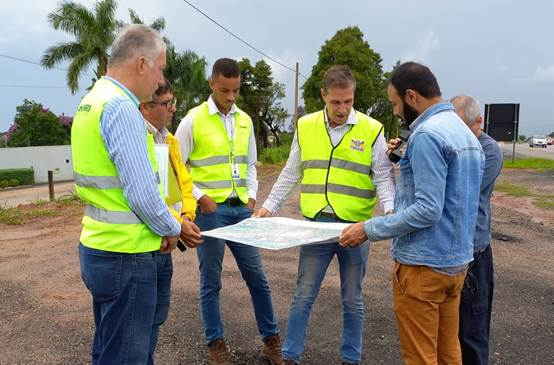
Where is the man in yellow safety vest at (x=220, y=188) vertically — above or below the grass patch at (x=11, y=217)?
above

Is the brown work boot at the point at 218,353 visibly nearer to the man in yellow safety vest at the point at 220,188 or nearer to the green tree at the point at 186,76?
the man in yellow safety vest at the point at 220,188

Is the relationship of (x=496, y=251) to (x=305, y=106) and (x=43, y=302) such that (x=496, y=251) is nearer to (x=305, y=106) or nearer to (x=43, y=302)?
(x=43, y=302)

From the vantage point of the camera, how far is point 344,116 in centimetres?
312

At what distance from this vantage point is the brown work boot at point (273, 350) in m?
3.44

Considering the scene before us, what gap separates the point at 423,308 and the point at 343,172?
1134 mm

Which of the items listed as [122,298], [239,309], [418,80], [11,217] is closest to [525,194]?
[239,309]

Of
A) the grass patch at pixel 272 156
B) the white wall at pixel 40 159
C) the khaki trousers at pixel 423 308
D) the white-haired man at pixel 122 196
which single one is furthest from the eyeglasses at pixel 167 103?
the white wall at pixel 40 159

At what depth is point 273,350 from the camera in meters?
3.46

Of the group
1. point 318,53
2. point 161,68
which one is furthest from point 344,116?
point 318,53

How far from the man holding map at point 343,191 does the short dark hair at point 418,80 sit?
766 mm

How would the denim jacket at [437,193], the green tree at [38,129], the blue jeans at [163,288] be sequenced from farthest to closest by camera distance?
1. the green tree at [38,129]
2. the blue jeans at [163,288]
3. the denim jacket at [437,193]

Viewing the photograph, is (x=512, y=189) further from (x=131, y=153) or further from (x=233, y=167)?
(x=131, y=153)

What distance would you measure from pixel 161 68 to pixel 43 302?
11.7ft

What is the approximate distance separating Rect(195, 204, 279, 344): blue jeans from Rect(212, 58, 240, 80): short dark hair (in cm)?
94
